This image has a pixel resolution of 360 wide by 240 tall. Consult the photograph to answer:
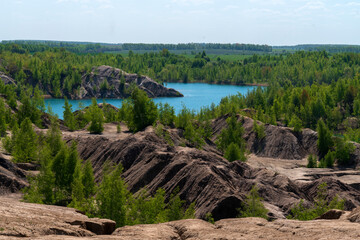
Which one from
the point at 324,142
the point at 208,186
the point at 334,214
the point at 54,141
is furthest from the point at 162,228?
the point at 324,142

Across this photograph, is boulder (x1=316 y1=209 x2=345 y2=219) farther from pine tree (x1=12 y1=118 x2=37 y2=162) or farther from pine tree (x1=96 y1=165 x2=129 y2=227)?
pine tree (x1=12 y1=118 x2=37 y2=162)

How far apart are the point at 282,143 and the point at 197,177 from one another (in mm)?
57049

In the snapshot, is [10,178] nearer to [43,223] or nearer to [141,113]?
[43,223]

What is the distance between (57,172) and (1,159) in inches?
469

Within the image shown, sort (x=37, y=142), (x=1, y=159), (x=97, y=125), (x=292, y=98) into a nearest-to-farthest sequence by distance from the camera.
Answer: (x=1, y=159), (x=37, y=142), (x=97, y=125), (x=292, y=98)

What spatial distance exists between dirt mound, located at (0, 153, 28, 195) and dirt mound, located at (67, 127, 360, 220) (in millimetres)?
10852

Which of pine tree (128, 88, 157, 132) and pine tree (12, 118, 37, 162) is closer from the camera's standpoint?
pine tree (12, 118, 37, 162)

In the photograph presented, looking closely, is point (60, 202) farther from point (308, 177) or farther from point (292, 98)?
point (292, 98)

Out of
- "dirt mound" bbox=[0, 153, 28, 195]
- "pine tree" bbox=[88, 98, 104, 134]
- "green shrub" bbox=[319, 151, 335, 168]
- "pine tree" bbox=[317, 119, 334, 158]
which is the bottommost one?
"green shrub" bbox=[319, 151, 335, 168]

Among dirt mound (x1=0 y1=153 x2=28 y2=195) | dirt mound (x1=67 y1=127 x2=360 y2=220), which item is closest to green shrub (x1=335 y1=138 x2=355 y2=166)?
dirt mound (x1=67 y1=127 x2=360 y2=220)

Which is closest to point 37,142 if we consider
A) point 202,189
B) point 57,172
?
point 57,172

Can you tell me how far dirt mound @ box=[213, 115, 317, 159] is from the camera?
11056 cm

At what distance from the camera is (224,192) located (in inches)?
2174

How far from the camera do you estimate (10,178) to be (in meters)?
63.8
